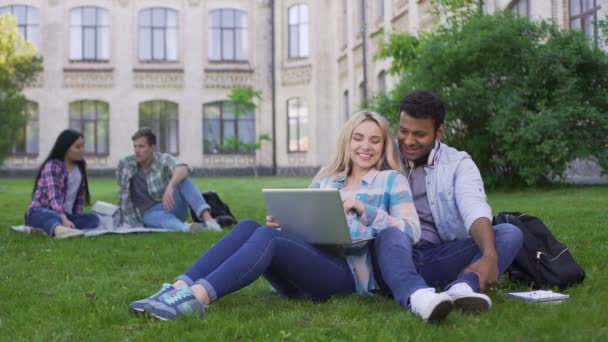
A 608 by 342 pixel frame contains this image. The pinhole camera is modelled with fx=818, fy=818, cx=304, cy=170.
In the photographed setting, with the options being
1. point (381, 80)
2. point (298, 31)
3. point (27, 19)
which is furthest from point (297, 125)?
point (27, 19)

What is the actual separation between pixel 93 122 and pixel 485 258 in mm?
34387

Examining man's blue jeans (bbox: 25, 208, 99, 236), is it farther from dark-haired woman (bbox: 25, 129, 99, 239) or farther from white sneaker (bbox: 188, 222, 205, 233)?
white sneaker (bbox: 188, 222, 205, 233)

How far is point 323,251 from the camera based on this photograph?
4336 mm

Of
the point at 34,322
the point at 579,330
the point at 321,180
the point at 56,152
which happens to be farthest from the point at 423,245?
the point at 56,152

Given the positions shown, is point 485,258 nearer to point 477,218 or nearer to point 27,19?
point 477,218

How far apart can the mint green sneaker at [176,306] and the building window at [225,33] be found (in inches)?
Result: 1336

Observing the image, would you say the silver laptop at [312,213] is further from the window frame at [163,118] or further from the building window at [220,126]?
the window frame at [163,118]

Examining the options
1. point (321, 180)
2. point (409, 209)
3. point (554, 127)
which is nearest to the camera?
point (409, 209)

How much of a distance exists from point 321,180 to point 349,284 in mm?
609

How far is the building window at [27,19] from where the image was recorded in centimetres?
3641

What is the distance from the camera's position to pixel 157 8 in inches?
1460

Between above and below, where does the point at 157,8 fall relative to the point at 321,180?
above

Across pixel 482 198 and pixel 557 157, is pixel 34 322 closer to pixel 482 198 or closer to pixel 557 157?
pixel 482 198

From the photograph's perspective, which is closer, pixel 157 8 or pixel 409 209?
pixel 409 209
